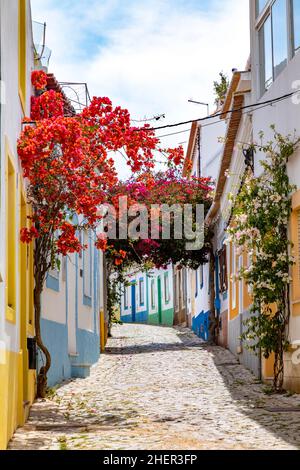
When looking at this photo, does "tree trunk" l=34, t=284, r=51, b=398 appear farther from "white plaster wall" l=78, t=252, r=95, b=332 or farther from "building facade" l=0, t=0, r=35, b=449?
"white plaster wall" l=78, t=252, r=95, b=332

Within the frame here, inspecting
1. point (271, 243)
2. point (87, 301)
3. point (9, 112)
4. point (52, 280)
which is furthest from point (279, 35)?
point (87, 301)

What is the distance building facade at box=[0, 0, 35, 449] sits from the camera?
8258 millimetres

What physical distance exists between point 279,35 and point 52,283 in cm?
521

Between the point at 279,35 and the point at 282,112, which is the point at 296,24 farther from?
the point at 282,112

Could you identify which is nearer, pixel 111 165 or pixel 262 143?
pixel 111 165

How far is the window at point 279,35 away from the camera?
44.4ft

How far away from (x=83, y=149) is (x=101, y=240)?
5.31 feet

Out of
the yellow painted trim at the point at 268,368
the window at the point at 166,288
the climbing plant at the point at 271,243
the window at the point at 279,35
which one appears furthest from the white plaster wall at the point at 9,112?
the window at the point at 166,288

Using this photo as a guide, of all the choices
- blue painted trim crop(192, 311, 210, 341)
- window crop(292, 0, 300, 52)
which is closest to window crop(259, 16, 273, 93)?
window crop(292, 0, 300, 52)

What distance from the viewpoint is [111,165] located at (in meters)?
12.7

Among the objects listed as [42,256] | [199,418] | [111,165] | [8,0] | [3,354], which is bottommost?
[199,418]

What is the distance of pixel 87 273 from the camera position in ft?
66.6

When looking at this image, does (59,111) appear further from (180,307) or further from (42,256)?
(180,307)
